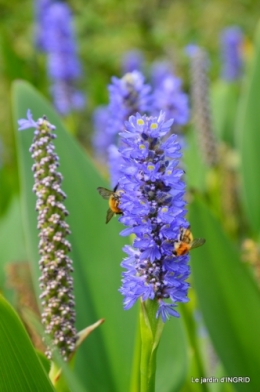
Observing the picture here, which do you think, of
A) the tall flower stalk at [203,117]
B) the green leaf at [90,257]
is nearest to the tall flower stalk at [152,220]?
the green leaf at [90,257]

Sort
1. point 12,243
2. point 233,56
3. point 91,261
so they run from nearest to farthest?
point 91,261 → point 12,243 → point 233,56

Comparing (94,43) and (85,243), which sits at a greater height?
(94,43)

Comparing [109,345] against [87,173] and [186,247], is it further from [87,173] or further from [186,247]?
[186,247]

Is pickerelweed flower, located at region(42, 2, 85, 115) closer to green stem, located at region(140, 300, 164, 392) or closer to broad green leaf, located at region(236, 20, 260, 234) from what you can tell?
broad green leaf, located at region(236, 20, 260, 234)

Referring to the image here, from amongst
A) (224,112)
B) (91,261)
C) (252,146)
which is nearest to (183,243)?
(91,261)

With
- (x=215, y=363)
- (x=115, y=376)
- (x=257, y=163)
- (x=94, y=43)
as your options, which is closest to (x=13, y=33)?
(x=94, y=43)

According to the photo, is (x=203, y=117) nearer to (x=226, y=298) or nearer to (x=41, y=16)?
(x=226, y=298)
